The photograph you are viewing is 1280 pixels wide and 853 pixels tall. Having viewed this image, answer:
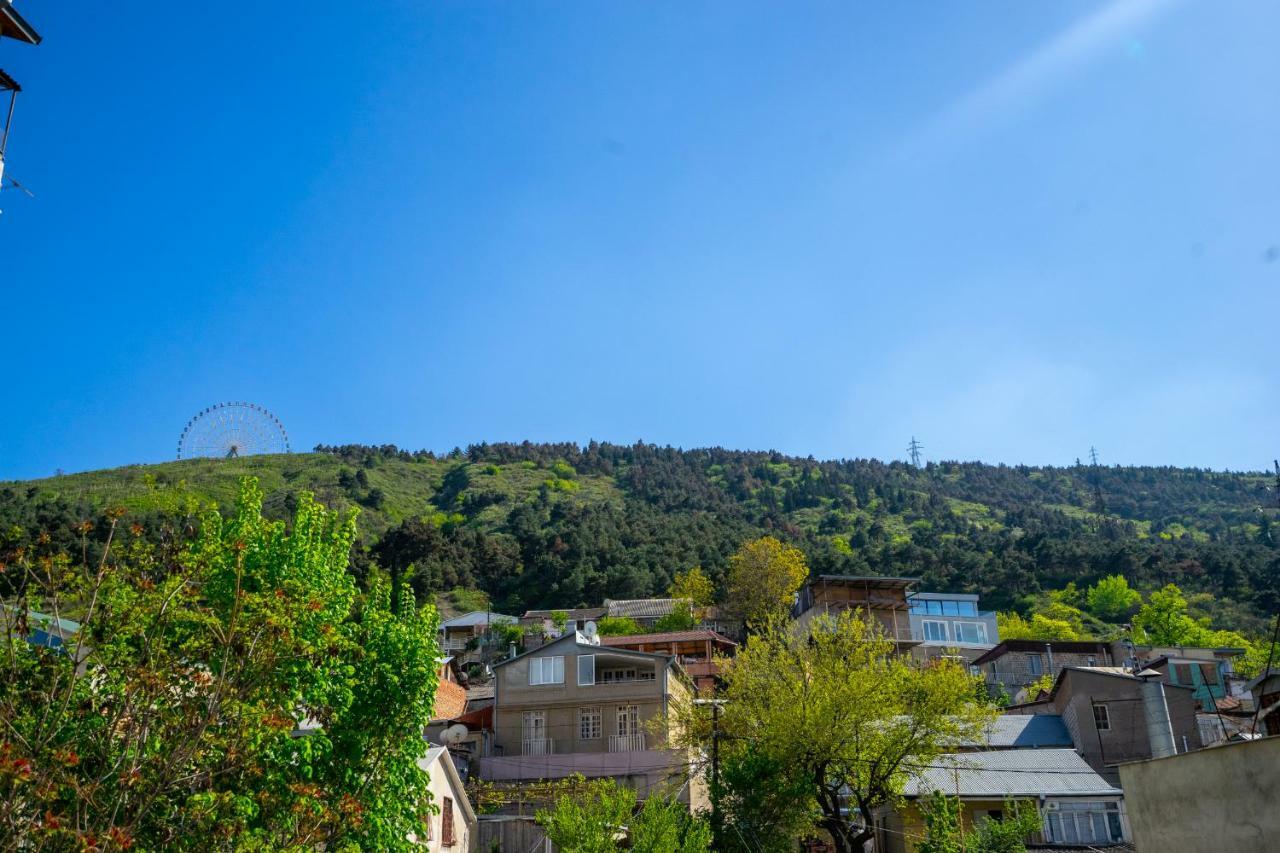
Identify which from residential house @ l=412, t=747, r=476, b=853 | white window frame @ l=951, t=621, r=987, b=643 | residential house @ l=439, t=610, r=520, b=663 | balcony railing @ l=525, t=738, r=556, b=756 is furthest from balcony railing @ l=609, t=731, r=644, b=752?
white window frame @ l=951, t=621, r=987, b=643

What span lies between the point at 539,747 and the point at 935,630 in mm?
39842

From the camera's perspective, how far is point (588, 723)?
4209cm

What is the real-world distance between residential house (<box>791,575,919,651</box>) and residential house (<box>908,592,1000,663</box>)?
2673 mm

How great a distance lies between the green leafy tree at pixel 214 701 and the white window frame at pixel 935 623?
59637 mm

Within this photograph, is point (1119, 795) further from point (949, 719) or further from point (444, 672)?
point (444, 672)

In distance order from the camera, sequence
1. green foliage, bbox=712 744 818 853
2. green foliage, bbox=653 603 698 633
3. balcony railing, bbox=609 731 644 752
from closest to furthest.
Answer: green foliage, bbox=712 744 818 853, balcony railing, bbox=609 731 644 752, green foliage, bbox=653 603 698 633

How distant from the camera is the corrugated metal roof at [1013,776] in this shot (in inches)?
1326

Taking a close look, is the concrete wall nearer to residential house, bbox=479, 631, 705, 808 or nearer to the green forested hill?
residential house, bbox=479, 631, 705, 808

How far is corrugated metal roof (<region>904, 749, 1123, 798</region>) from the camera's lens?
33.7 m

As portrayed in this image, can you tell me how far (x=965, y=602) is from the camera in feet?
242

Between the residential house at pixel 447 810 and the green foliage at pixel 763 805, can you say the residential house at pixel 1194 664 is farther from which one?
the residential house at pixel 447 810

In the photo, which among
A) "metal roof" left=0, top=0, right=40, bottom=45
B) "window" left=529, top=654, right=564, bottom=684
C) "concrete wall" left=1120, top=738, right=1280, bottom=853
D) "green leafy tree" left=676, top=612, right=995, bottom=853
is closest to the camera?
"concrete wall" left=1120, top=738, right=1280, bottom=853

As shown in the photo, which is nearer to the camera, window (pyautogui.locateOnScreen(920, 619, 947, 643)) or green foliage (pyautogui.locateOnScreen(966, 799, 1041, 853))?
green foliage (pyautogui.locateOnScreen(966, 799, 1041, 853))

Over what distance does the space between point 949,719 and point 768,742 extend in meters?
6.76
